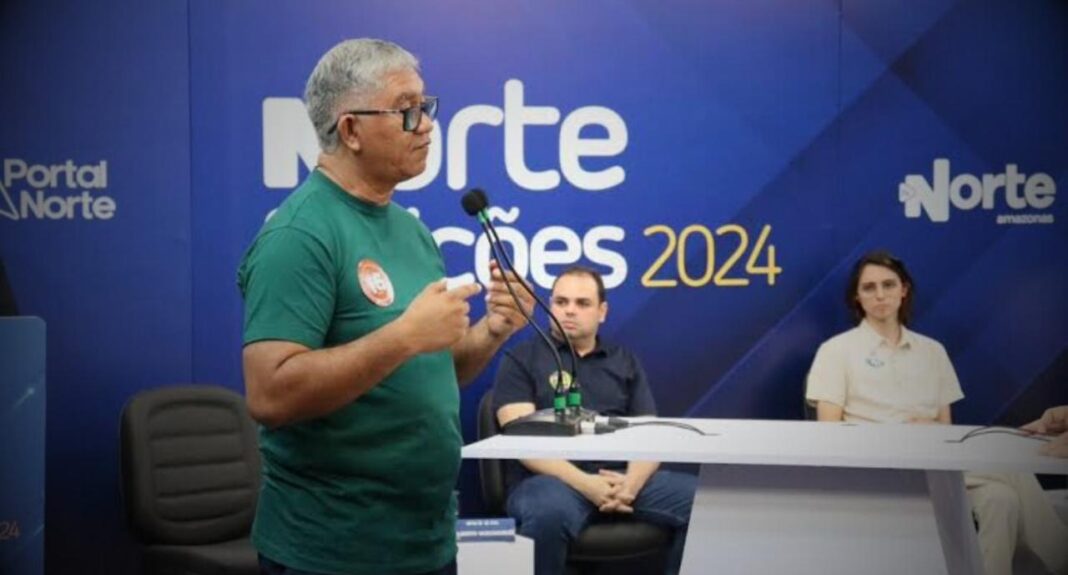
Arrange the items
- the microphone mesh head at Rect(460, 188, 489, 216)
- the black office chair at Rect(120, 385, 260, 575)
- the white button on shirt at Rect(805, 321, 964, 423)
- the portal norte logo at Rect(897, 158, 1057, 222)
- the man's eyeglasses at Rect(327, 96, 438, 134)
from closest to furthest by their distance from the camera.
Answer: the man's eyeglasses at Rect(327, 96, 438, 134)
the microphone mesh head at Rect(460, 188, 489, 216)
the black office chair at Rect(120, 385, 260, 575)
the white button on shirt at Rect(805, 321, 964, 423)
the portal norte logo at Rect(897, 158, 1057, 222)

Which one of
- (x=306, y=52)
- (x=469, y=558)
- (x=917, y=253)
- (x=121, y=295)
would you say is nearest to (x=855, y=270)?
(x=917, y=253)

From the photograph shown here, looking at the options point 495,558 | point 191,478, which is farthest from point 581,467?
point 191,478

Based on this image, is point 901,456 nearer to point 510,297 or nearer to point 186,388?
point 510,297

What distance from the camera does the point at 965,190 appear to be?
18.1 feet

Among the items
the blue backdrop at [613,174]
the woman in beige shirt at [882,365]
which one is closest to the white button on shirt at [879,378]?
the woman in beige shirt at [882,365]

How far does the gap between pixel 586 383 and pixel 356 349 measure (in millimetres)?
Result: 3154

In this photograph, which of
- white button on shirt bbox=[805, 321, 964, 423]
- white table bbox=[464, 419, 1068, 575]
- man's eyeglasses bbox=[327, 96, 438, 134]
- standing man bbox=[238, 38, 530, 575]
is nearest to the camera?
standing man bbox=[238, 38, 530, 575]

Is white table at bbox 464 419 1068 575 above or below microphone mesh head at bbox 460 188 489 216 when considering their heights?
below

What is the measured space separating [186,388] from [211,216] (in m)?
0.90

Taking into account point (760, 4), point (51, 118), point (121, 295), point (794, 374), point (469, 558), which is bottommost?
point (469, 558)

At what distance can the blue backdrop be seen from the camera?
5.53 meters

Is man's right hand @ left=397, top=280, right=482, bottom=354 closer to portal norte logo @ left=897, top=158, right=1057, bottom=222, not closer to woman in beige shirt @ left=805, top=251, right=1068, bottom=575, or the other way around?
woman in beige shirt @ left=805, top=251, right=1068, bottom=575

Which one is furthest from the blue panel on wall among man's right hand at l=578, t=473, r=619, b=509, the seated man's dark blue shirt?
man's right hand at l=578, t=473, r=619, b=509

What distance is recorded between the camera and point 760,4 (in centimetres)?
554
